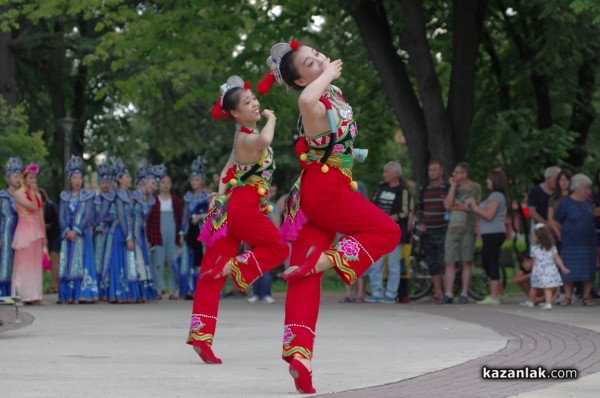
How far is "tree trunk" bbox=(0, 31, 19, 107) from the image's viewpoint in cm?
3441

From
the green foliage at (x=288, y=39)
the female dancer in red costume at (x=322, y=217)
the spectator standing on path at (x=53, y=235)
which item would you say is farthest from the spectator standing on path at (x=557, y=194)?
the female dancer in red costume at (x=322, y=217)

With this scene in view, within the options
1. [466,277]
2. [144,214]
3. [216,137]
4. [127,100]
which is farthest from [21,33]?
[466,277]

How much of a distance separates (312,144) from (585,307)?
10.5 meters

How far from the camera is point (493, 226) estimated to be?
1984 centimetres

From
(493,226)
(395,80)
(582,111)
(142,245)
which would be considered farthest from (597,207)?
(582,111)

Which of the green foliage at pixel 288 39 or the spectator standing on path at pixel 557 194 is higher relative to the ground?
the green foliage at pixel 288 39

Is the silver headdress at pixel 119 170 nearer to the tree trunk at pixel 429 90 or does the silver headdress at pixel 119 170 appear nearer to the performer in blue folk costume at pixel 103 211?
the performer in blue folk costume at pixel 103 211

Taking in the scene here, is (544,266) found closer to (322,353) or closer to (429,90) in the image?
(429,90)

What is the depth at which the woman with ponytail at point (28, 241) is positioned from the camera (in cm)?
2042

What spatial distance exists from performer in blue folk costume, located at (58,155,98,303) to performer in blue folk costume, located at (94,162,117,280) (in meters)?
0.10

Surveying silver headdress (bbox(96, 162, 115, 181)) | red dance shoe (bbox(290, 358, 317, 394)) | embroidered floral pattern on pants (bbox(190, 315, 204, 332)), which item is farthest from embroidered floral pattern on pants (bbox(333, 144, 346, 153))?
silver headdress (bbox(96, 162, 115, 181))

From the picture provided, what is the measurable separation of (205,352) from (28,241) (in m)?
10.4

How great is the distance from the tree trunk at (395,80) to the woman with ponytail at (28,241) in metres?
5.34

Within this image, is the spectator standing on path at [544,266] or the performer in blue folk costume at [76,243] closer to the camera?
the spectator standing on path at [544,266]
